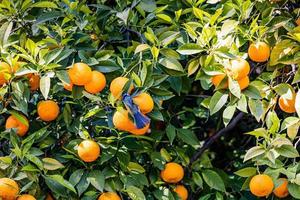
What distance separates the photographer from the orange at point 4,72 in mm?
1739

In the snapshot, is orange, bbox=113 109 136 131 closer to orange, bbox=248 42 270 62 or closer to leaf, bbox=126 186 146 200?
leaf, bbox=126 186 146 200

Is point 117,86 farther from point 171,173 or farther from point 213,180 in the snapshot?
point 213,180

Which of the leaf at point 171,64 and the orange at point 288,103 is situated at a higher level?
the leaf at point 171,64

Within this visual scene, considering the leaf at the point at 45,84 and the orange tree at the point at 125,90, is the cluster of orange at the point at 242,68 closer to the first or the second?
the orange tree at the point at 125,90

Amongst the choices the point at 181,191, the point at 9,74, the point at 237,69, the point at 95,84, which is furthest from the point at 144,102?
the point at 181,191

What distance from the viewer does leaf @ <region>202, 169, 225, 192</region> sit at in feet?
7.10

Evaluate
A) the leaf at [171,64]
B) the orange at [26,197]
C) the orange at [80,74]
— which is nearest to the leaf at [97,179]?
the orange at [26,197]

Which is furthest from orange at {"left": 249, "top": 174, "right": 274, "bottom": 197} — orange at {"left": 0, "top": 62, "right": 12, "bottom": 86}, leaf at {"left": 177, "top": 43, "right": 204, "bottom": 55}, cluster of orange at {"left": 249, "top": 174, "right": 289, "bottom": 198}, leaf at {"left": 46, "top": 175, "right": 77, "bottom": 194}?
orange at {"left": 0, "top": 62, "right": 12, "bottom": 86}

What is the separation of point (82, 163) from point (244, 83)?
565mm

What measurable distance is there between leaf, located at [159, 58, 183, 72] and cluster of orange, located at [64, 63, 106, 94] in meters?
0.19

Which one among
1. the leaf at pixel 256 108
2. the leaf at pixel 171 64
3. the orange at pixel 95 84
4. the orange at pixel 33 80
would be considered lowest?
the orange at pixel 33 80

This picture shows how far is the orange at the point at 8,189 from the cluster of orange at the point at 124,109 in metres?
0.35

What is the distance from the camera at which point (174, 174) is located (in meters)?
2.09

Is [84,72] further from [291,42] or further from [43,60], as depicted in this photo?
[291,42]
